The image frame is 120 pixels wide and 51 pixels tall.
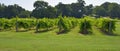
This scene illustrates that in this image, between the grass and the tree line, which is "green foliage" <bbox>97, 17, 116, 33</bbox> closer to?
the grass

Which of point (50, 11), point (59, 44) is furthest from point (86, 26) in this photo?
point (50, 11)

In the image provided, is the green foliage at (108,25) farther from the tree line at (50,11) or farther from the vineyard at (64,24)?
the tree line at (50,11)

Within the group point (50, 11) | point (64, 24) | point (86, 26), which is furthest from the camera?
point (50, 11)

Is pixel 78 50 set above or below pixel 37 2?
below

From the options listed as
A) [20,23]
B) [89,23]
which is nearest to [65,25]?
[89,23]

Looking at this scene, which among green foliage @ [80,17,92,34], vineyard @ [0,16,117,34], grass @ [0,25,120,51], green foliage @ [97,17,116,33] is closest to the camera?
grass @ [0,25,120,51]

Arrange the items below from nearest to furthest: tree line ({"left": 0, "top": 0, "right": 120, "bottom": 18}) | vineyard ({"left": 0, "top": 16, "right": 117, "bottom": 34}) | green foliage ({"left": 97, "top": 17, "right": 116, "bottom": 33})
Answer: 1. green foliage ({"left": 97, "top": 17, "right": 116, "bottom": 33})
2. vineyard ({"left": 0, "top": 16, "right": 117, "bottom": 34})
3. tree line ({"left": 0, "top": 0, "right": 120, "bottom": 18})

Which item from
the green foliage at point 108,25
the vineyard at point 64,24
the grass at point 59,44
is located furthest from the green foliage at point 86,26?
the grass at point 59,44

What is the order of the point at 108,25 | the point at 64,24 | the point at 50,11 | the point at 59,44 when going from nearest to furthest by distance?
the point at 59,44 → the point at 108,25 → the point at 64,24 → the point at 50,11

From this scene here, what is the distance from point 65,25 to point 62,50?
2950 centimetres

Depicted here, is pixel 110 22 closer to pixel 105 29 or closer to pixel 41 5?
pixel 105 29

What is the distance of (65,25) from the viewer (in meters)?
54.0

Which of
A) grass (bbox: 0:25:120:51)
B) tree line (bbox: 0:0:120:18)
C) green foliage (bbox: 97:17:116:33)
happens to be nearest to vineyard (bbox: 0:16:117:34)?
green foliage (bbox: 97:17:116:33)

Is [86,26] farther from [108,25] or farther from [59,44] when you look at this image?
[59,44]
